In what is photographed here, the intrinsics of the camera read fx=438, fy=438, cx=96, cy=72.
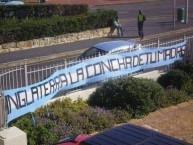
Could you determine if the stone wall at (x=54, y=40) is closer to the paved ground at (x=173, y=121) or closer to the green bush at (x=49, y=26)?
the green bush at (x=49, y=26)

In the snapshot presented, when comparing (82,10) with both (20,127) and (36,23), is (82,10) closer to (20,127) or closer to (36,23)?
(36,23)

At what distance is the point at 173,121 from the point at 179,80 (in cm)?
247

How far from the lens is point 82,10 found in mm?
27953

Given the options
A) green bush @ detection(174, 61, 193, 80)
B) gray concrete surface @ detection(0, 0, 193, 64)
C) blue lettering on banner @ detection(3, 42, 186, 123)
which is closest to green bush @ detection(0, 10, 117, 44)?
gray concrete surface @ detection(0, 0, 193, 64)

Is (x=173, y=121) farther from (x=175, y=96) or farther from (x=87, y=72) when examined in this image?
(x=87, y=72)

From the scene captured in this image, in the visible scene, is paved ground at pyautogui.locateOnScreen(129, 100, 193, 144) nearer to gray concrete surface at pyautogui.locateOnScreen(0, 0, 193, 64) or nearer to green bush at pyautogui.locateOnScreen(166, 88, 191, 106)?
green bush at pyautogui.locateOnScreen(166, 88, 191, 106)

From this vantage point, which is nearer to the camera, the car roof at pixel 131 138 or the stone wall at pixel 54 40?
the car roof at pixel 131 138

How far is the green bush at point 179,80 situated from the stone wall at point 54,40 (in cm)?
1117

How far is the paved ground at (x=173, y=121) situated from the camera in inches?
400

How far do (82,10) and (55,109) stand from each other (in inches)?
703

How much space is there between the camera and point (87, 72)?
39.9ft

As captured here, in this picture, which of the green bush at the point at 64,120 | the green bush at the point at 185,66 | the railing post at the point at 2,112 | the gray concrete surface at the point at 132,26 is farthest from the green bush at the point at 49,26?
the railing post at the point at 2,112

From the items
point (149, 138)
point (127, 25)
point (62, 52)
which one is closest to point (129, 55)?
point (149, 138)

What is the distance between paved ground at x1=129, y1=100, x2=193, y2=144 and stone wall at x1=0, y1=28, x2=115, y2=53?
12.4 metres
